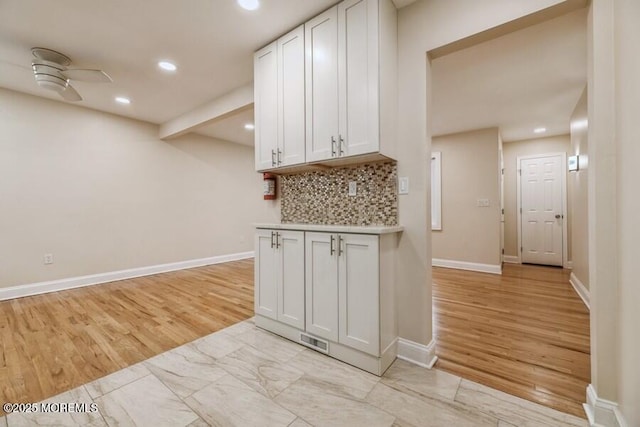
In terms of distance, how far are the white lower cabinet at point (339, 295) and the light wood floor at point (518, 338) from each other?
0.59m

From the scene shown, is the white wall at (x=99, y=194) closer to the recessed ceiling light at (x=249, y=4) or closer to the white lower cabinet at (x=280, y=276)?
the white lower cabinet at (x=280, y=276)

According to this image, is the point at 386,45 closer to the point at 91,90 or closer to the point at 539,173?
the point at 91,90

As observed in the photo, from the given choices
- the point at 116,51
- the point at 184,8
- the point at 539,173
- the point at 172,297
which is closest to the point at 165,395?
the point at 172,297

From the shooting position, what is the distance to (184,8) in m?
2.06

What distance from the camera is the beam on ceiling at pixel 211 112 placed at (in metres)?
3.34

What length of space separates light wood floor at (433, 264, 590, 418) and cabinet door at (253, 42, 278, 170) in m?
2.21

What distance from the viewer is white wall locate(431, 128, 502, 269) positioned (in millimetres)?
4656

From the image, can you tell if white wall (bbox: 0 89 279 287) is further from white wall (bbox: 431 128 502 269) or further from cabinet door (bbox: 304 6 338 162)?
white wall (bbox: 431 128 502 269)

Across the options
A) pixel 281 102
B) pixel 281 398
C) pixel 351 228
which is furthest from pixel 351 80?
pixel 281 398

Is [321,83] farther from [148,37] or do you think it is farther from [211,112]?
[211,112]

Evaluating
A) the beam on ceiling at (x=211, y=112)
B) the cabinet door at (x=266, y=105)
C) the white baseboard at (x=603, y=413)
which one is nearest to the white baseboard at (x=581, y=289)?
the white baseboard at (x=603, y=413)

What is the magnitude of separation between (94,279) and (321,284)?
4090 millimetres

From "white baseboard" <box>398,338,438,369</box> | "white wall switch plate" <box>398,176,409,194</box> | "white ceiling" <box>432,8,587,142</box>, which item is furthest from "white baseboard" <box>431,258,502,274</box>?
"white wall switch plate" <box>398,176,409,194</box>

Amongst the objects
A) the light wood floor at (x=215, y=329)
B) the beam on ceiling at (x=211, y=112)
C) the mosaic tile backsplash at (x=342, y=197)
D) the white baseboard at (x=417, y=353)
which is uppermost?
the beam on ceiling at (x=211, y=112)
